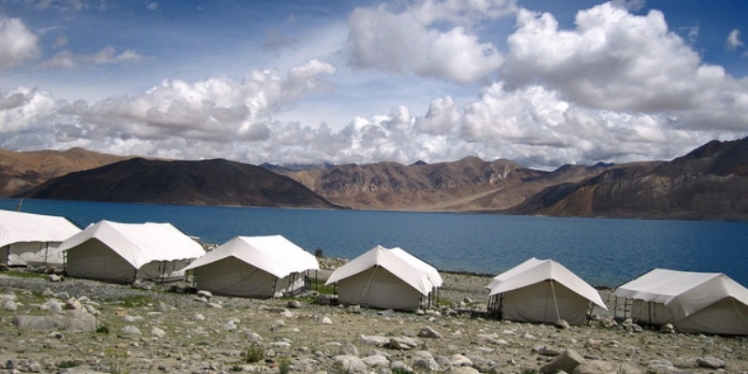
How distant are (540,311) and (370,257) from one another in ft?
28.3

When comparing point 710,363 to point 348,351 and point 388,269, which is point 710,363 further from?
point 388,269

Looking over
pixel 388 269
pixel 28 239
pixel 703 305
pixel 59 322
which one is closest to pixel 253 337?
pixel 59 322

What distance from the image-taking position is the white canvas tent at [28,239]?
35.9 meters

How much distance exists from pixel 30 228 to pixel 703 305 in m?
36.5

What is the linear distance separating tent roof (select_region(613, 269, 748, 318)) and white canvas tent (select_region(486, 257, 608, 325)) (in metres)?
3.43

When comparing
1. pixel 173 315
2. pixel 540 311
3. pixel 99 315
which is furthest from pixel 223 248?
pixel 540 311

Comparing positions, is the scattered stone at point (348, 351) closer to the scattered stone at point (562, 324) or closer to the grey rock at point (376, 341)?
the grey rock at point (376, 341)

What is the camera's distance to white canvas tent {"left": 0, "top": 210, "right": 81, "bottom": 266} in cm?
3594

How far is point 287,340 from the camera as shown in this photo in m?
18.2

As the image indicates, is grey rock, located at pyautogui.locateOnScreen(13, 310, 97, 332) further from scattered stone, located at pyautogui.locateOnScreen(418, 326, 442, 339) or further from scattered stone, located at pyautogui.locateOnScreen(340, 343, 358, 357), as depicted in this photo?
scattered stone, located at pyautogui.locateOnScreen(418, 326, 442, 339)

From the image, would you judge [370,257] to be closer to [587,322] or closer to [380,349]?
[587,322]

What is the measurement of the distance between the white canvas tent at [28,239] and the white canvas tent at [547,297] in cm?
2627

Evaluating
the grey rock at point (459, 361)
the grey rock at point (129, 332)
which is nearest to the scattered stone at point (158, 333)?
the grey rock at point (129, 332)

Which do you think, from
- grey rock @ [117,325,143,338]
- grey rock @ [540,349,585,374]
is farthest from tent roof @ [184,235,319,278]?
grey rock @ [540,349,585,374]
